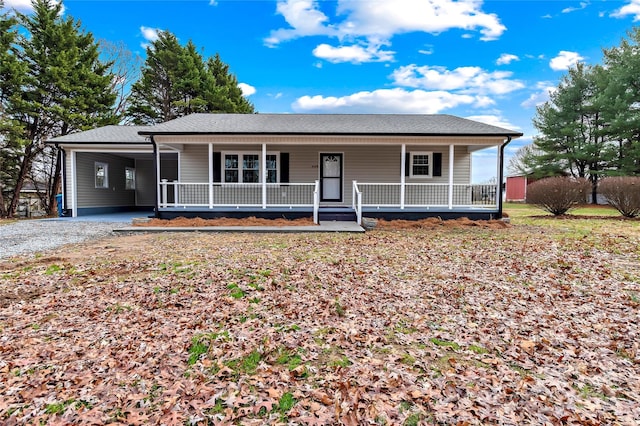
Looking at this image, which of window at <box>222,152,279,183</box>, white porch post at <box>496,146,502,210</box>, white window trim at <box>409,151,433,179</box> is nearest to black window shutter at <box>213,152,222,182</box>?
window at <box>222,152,279,183</box>

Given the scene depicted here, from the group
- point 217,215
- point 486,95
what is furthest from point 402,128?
point 486,95

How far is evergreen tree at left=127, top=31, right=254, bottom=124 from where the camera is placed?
25.3 m

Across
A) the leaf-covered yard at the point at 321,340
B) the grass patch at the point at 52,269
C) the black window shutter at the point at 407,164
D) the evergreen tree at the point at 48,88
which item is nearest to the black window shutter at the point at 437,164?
the black window shutter at the point at 407,164

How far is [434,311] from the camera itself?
416 cm

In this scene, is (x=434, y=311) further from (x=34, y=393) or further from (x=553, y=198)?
(x=553, y=198)

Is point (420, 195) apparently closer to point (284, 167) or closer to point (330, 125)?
point (330, 125)

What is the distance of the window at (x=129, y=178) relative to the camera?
17.9 m

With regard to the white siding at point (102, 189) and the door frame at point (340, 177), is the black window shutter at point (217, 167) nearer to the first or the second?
the door frame at point (340, 177)

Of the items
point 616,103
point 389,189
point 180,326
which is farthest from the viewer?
point 616,103

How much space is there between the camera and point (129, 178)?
18.2 m

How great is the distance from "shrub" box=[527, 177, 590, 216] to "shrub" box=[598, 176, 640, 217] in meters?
0.71

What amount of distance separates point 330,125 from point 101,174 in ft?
34.8

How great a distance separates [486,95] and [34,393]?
2815 centimetres

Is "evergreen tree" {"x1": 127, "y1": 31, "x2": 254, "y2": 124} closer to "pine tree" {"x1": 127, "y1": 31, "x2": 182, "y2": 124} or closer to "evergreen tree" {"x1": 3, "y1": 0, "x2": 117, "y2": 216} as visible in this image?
"pine tree" {"x1": 127, "y1": 31, "x2": 182, "y2": 124}
